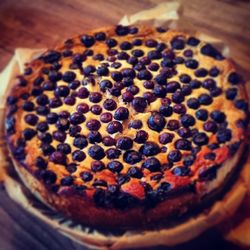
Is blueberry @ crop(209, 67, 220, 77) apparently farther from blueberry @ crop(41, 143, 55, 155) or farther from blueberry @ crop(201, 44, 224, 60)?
blueberry @ crop(41, 143, 55, 155)

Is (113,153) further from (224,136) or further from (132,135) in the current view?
(224,136)

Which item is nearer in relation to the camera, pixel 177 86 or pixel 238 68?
pixel 177 86

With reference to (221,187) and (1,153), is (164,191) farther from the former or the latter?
(1,153)

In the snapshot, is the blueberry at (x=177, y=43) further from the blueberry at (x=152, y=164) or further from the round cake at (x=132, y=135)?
the blueberry at (x=152, y=164)

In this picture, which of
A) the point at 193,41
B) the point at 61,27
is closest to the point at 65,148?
the point at 193,41

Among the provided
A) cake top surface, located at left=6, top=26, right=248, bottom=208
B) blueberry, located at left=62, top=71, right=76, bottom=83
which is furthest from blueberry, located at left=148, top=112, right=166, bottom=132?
blueberry, located at left=62, top=71, right=76, bottom=83

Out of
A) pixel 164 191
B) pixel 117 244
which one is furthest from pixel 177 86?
pixel 117 244

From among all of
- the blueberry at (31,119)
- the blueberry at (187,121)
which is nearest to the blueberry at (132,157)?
the blueberry at (187,121)

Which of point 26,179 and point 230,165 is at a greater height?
point 230,165
